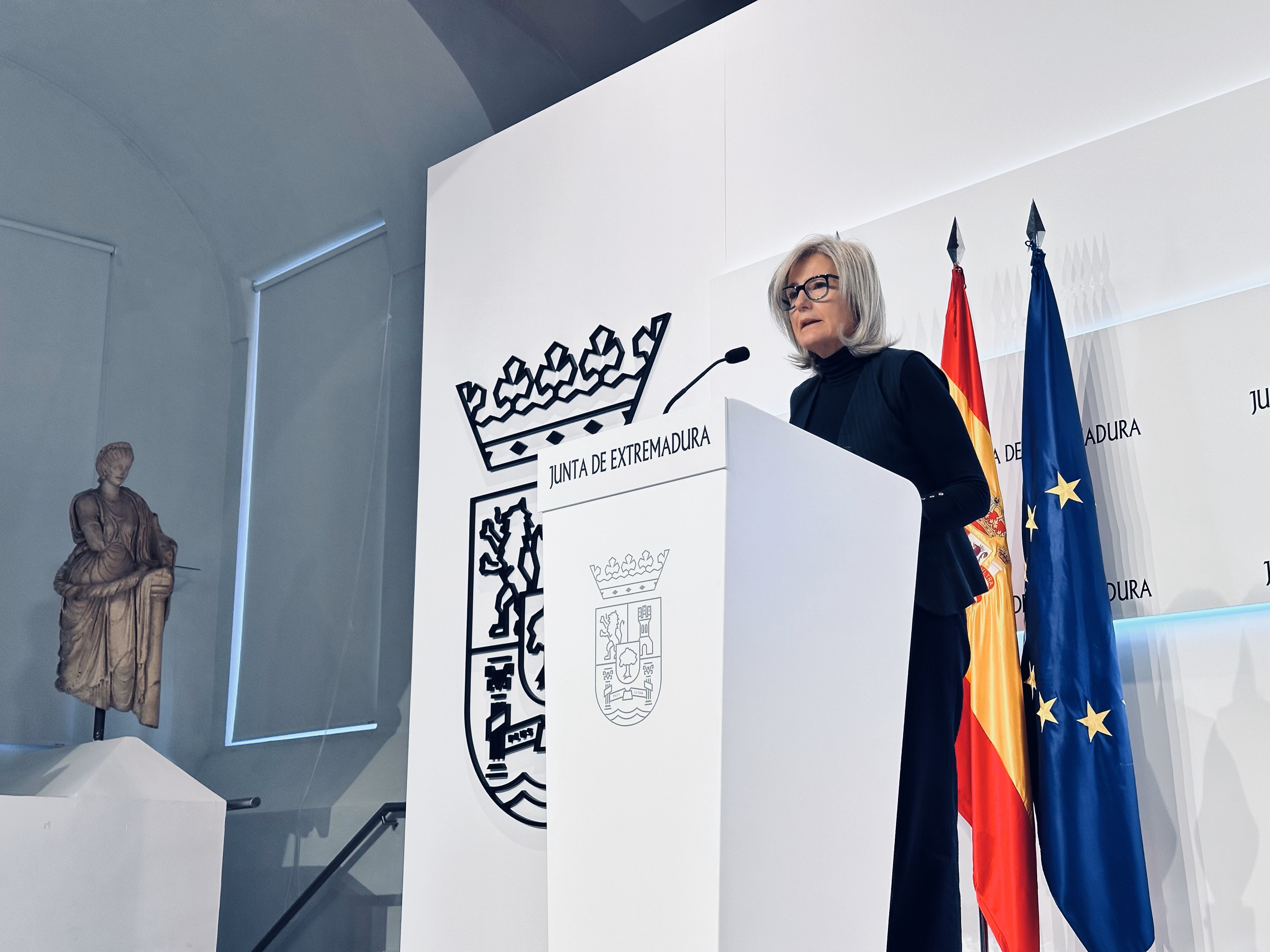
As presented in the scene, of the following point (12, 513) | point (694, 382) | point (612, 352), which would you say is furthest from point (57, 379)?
point (694, 382)

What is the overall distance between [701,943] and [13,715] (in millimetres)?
4851

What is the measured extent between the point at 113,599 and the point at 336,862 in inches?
55.9

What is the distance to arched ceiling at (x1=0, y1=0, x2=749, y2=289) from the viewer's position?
5.11 m

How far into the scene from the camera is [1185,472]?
257cm

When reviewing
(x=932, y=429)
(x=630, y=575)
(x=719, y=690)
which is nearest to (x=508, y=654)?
(x=932, y=429)

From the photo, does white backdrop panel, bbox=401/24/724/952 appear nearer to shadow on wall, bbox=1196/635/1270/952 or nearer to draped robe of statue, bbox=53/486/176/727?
draped robe of statue, bbox=53/486/176/727

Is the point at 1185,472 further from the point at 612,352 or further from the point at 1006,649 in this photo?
the point at 612,352

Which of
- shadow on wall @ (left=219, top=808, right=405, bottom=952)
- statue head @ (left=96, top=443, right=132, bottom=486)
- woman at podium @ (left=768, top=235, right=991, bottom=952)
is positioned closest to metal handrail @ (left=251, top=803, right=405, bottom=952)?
shadow on wall @ (left=219, top=808, right=405, bottom=952)

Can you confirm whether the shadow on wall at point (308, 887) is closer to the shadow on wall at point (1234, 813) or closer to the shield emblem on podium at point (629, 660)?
the shadow on wall at point (1234, 813)

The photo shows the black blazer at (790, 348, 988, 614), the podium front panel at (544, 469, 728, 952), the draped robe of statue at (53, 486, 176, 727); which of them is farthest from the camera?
the draped robe of statue at (53, 486, 176, 727)

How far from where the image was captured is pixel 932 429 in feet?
6.88

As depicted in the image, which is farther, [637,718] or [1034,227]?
[1034,227]

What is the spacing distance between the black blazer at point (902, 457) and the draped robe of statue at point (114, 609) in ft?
12.0

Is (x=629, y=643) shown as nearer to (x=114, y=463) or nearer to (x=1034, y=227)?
(x=1034, y=227)
